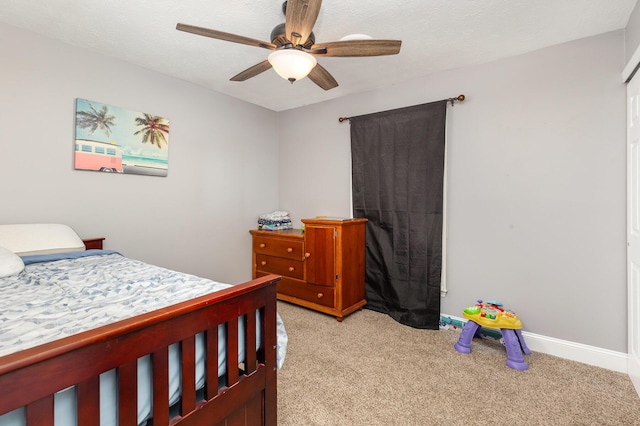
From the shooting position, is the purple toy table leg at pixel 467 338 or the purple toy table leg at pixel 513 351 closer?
the purple toy table leg at pixel 513 351

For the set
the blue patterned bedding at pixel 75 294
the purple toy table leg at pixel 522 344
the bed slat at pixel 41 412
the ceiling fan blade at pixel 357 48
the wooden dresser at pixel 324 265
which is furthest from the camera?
the wooden dresser at pixel 324 265

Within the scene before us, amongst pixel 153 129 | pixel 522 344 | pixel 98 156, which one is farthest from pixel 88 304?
pixel 522 344

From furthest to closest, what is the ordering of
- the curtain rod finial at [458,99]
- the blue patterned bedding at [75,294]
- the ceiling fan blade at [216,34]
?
the curtain rod finial at [458,99]
the ceiling fan blade at [216,34]
the blue patterned bedding at [75,294]

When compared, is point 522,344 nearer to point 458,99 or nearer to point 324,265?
point 324,265

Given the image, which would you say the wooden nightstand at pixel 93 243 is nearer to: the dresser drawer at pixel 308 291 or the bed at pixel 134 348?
the bed at pixel 134 348

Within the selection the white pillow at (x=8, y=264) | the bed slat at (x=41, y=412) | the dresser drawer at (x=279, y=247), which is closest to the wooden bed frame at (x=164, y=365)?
the bed slat at (x=41, y=412)

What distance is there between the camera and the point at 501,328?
2.14 metres

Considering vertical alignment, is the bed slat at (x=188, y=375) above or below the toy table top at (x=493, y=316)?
above

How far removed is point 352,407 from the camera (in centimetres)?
165

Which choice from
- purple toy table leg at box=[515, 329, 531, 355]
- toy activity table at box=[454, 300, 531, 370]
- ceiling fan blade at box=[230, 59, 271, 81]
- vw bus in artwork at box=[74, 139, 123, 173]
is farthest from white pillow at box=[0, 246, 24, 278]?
purple toy table leg at box=[515, 329, 531, 355]

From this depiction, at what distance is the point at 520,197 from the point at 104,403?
111 inches

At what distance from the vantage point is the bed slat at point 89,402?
734mm

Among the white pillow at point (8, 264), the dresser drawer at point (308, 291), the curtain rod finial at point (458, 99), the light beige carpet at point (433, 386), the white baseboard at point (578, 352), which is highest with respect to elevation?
the curtain rod finial at point (458, 99)

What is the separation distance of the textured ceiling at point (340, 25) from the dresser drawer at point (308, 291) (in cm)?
211
